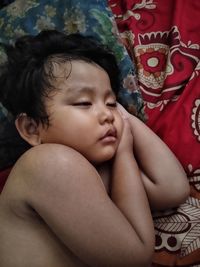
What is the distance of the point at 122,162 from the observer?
41.3 inches

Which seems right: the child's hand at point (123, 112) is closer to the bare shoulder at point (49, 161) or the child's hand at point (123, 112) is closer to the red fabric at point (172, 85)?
the red fabric at point (172, 85)

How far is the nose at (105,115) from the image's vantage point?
0.99 metres

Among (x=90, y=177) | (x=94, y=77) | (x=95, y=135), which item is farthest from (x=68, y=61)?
(x=90, y=177)

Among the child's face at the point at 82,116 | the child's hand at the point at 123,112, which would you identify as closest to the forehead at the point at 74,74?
the child's face at the point at 82,116

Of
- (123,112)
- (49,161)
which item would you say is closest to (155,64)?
(123,112)

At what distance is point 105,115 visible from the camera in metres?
0.99

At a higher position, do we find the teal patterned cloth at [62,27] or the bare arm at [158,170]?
the teal patterned cloth at [62,27]

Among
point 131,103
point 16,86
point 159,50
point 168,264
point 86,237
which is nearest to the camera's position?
point 86,237

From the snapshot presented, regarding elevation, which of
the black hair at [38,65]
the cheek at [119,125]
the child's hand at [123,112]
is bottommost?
the child's hand at [123,112]

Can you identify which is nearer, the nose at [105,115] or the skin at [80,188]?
the skin at [80,188]

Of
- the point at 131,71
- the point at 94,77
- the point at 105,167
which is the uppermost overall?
the point at 94,77

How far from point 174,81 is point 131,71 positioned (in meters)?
0.12

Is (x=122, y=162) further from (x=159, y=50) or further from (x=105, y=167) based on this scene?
(x=159, y=50)

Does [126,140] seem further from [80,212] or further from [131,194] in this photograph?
[80,212]
